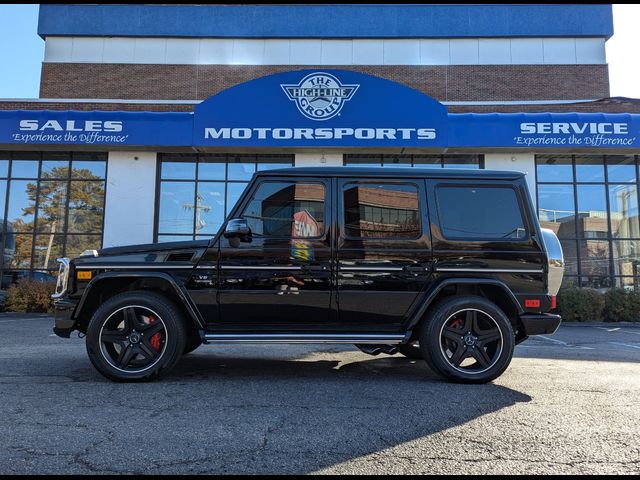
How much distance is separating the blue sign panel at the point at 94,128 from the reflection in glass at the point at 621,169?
13477 mm

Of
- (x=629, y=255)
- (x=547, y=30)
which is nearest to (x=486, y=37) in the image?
(x=547, y=30)

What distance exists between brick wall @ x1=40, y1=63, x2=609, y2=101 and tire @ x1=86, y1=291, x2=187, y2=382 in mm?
18486

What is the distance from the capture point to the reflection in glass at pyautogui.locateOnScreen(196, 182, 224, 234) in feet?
49.7

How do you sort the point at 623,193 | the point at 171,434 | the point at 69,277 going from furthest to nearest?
1. the point at 623,193
2. the point at 69,277
3. the point at 171,434

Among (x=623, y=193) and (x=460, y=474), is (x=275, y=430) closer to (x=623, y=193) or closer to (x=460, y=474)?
(x=460, y=474)

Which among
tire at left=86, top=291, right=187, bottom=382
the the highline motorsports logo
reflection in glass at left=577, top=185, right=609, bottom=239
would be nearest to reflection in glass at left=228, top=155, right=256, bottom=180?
the the highline motorsports logo

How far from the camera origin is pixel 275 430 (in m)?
3.29

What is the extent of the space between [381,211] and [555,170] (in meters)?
12.4

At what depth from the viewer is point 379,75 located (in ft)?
70.3

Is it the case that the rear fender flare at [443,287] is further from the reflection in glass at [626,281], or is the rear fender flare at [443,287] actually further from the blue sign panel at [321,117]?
the reflection in glass at [626,281]

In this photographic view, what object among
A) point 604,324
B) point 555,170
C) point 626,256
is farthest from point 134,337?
point 626,256

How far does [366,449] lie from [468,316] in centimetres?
225

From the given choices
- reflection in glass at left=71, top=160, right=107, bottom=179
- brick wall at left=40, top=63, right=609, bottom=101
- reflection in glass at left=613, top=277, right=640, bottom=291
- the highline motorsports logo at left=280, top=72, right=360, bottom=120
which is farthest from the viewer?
brick wall at left=40, top=63, right=609, bottom=101

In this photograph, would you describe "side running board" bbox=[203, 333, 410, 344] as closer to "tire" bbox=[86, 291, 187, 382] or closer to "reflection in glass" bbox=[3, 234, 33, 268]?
"tire" bbox=[86, 291, 187, 382]
